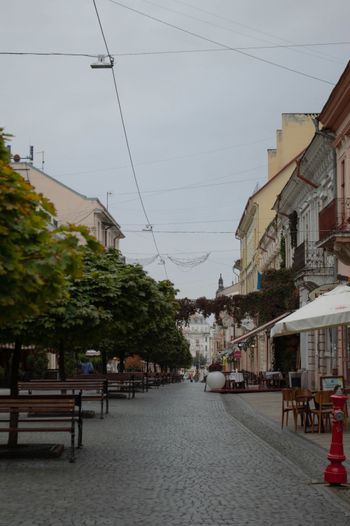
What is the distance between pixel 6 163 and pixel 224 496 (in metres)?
4.51

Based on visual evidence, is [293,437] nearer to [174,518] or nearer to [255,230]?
[174,518]

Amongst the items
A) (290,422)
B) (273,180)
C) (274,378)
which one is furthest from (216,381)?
(273,180)

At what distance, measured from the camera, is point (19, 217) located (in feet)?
22.0

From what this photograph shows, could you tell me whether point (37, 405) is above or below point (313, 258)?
below

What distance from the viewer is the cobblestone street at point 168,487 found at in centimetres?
813

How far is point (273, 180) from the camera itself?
192 feet

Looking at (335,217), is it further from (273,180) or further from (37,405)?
(273,180)

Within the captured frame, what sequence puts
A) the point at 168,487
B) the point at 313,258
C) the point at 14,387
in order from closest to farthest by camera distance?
the point at 168,487
the point at 14,387
the point at 313,258

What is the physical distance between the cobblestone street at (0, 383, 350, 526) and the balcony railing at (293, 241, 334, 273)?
16.6 m

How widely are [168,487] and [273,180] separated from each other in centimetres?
4963

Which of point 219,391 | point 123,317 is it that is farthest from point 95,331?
point 219,391

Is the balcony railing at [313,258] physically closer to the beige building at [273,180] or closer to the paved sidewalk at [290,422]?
the paved sidewalk at [290,422]

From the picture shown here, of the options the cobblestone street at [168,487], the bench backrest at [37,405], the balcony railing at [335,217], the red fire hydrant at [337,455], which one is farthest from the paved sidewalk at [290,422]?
the balcony railing at [335,217]

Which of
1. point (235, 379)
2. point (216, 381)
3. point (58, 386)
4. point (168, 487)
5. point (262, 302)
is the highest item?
point (262, 302)
